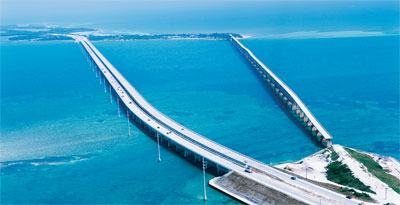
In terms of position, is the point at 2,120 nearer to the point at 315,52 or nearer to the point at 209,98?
the point at 209,98

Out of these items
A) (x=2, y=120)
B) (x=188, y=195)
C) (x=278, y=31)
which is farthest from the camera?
(x=278, y=31)

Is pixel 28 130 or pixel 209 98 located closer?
pixel 28 130

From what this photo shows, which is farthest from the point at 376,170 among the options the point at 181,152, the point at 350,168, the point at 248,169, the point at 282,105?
the point at 282,105

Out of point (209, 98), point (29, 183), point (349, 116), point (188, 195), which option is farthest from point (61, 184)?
point (349, 116)

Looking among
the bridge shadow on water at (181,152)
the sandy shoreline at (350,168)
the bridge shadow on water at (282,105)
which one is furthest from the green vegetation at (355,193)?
the bridge shadow on water at (282,105)

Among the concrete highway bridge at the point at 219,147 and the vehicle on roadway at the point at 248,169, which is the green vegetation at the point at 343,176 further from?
the vehicle on roadway at the point at 248,169

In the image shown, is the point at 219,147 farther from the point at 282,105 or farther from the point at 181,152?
the point at 282,105

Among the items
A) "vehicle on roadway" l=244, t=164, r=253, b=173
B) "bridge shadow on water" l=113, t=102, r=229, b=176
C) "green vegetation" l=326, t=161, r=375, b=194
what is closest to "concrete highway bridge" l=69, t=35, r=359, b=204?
"bridge shadow on water" l=113, t=102, r=229, b=176
